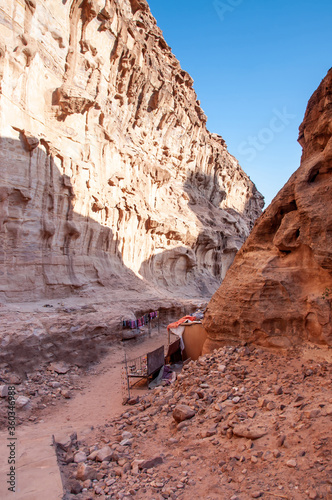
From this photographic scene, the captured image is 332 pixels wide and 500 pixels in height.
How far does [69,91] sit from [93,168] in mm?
4255

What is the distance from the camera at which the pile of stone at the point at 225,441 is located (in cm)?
388

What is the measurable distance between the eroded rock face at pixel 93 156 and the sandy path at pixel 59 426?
481cm

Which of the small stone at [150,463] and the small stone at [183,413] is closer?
the small stone at [150,463]

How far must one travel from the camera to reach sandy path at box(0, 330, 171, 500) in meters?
4.35

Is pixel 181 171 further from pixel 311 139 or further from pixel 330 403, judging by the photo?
pixel 330 403

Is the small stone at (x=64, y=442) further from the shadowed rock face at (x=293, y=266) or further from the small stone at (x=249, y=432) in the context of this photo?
the shadowed rock face at (x=293, y=266)

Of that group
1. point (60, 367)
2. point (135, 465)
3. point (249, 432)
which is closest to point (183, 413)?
point (135, 465)

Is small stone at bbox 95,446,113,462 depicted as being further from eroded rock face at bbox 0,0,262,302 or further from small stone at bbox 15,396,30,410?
eroded rock face at bbox 0,0,262,302

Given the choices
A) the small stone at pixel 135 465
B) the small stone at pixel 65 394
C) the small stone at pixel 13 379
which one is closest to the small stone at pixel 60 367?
the small stone at pixel 65 394

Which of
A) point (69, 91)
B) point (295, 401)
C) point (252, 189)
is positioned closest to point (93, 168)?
point (69, 91)

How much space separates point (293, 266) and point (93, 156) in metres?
15.0

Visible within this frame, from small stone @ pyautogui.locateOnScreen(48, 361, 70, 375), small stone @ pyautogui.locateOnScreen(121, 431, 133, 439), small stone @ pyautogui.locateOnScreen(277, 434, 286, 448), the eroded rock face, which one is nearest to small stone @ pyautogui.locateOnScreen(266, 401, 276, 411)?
small stone @ pyautogui.locateOnScreen(277, 434, 286, 448)

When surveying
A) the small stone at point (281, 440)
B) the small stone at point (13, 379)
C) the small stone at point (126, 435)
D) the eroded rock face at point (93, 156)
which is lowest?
the small stone at point (13, 379)

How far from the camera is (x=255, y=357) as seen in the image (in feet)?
22.6
